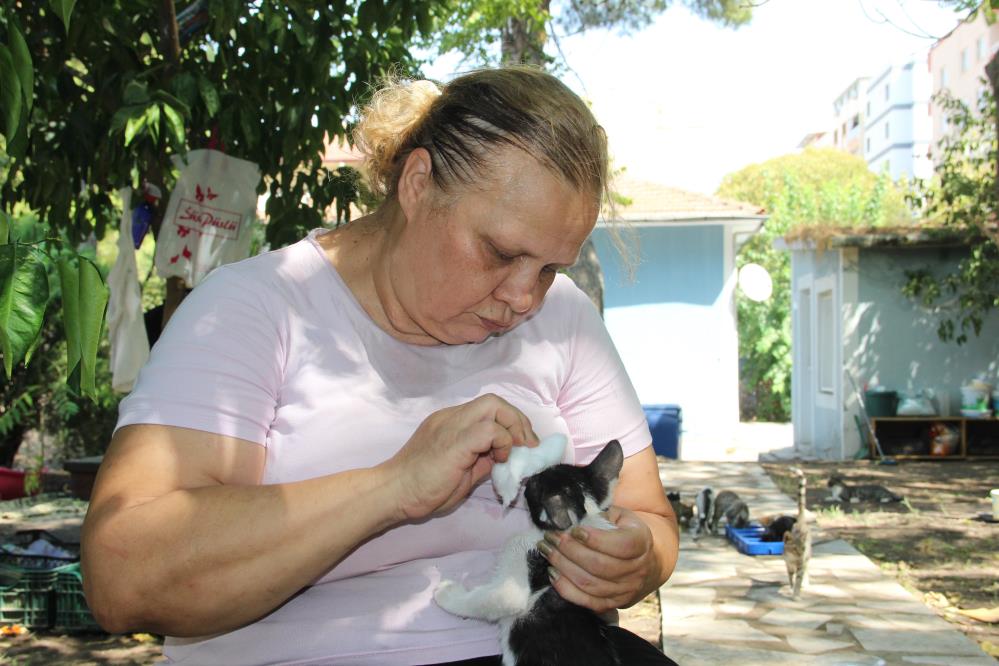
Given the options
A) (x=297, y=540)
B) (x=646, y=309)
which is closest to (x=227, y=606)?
(x=297, y=540)

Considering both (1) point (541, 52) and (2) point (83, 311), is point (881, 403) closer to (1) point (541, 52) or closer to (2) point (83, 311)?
(1) point (541, 52)

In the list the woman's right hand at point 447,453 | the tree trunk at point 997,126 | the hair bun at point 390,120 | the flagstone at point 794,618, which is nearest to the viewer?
the woman's right hand at point 447,453

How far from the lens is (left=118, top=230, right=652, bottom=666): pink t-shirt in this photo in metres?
1.76

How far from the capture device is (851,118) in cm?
8488

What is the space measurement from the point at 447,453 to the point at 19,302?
69cm

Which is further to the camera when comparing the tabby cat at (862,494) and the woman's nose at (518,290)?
the tabby cat at (862,494)

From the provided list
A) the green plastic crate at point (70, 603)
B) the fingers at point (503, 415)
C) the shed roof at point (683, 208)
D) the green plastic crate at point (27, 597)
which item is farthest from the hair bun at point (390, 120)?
the shed roof at point (683, 208)

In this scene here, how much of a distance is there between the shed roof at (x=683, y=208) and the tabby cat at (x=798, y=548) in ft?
38.7

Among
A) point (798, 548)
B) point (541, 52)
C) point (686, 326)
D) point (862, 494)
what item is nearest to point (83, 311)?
point (798, 548)

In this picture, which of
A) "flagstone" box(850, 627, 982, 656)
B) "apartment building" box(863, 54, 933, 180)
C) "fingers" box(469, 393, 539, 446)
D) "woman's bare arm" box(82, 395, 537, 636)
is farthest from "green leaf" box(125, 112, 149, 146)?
"apartment building" box(863, 54, 933, 180)

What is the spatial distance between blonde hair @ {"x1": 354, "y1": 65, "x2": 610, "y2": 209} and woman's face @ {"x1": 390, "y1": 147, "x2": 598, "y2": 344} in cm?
3

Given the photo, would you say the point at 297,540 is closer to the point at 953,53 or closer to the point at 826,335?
the point at 826,335

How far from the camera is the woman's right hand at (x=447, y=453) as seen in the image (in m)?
1.59

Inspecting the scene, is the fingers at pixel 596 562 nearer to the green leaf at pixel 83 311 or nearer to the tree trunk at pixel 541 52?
the green leaf at pixel 83 311
